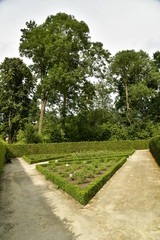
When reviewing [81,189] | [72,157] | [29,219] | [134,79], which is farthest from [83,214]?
[134,79]

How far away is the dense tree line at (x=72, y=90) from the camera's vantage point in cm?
2692

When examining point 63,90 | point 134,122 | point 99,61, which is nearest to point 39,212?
point 63,90

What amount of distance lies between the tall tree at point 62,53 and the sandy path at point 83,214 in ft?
64.4

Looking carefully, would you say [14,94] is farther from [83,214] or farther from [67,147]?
[83,214]

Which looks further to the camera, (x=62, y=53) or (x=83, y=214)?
(x=62, y=53)

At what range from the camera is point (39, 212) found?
5746mm

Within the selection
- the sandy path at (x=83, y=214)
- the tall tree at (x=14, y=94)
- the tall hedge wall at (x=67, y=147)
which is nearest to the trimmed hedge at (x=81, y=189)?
the sandy path at (x=83, y=214)

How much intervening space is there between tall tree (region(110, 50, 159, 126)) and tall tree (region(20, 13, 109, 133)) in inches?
339

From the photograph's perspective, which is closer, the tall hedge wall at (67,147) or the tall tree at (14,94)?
the tall hedge wall at (67,147)

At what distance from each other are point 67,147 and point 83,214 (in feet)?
73.8

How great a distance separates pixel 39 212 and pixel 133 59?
36.0 metres

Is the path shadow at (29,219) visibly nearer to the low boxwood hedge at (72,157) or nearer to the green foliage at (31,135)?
the low boxwood hedge at (72,157)

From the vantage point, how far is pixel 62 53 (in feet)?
86.9

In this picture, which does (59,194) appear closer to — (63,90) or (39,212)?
(39,212)
